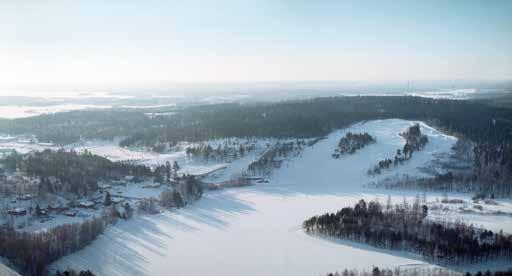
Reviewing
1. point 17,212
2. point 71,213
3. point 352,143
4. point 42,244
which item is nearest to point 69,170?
point 71,213

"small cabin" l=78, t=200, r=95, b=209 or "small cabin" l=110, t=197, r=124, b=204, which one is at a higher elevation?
"small cabin" l=78, t=200, r=95, b=209

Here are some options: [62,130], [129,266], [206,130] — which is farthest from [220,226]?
[62,130]

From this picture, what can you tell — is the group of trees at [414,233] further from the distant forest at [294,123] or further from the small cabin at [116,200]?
the distant forest at [294,123]

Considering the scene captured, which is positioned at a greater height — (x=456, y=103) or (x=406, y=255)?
(x=456, y=103)

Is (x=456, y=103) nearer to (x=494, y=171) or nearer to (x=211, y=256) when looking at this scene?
(x=494, y=171)

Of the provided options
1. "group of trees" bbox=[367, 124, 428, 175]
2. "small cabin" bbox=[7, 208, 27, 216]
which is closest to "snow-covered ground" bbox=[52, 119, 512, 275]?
"group of trees" bbox=[367, 124, 428, 175]

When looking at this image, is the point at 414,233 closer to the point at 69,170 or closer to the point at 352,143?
the point at 352,143

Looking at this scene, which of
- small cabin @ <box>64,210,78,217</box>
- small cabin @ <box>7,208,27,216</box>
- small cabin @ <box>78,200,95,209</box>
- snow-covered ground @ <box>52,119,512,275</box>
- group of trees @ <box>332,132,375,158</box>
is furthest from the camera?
group of trees @ <box>332,132,375,158</box>

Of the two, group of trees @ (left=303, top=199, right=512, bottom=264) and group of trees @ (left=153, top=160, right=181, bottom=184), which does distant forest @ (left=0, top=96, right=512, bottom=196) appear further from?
group of trees @ (left=303, top=199, right=512, bottom=264)
